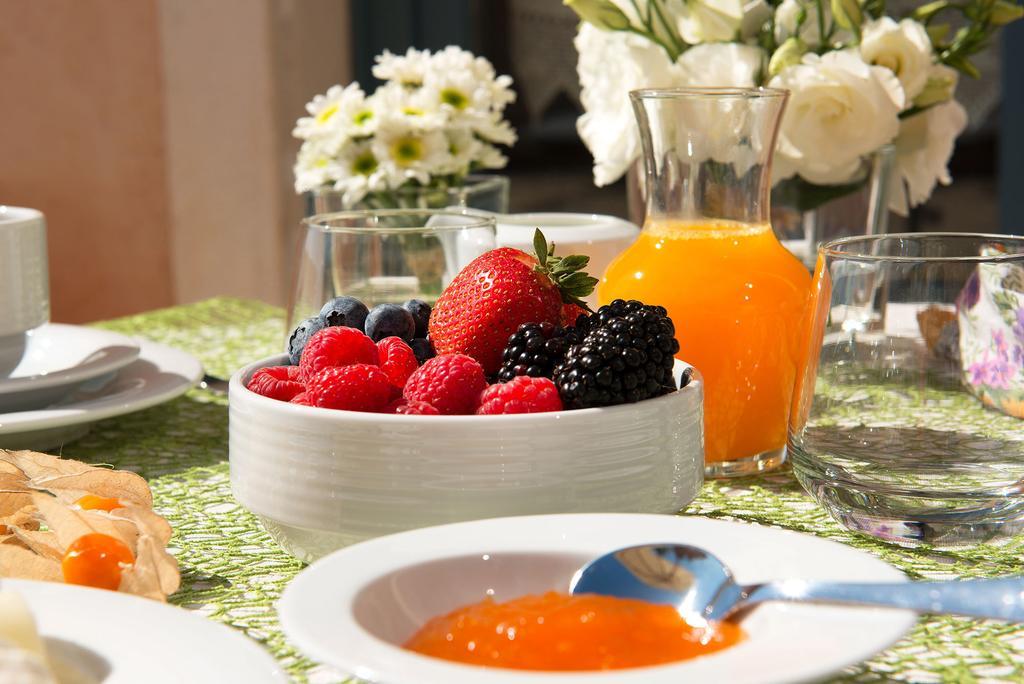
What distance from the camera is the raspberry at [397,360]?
0.76m

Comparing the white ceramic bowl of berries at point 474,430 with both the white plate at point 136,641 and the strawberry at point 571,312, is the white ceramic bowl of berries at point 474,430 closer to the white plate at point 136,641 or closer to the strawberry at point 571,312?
the strawberry at point 571,312

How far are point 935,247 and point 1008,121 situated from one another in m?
2.22

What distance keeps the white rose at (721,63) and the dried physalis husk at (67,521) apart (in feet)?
2.25

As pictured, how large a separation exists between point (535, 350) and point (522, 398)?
0.14 ft

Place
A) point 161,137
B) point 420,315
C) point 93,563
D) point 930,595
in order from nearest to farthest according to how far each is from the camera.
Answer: point 930,595, point 93,563, point 420,315, point 161,137

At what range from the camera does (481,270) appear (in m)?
0.80

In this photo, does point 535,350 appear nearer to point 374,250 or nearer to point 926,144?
point 374,250

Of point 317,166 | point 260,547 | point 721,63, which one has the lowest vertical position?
point 260,547

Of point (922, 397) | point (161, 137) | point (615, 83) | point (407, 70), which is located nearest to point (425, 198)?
point (407, 70)

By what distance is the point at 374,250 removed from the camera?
97 cm

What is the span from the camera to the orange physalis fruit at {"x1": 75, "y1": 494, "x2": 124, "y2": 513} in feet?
2.31

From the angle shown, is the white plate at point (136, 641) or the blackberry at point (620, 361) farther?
the blackberry at point (620, 361)

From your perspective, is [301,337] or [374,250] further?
[374,250]

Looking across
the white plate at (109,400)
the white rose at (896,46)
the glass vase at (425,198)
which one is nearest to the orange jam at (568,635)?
the white plate at (109,400)
